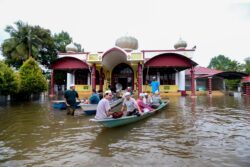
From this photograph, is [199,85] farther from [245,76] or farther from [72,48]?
[72,48]

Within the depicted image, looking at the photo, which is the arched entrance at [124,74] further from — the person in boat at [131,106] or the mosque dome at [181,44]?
the person in boat at [131,106]

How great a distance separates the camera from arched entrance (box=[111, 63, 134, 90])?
2775 cm

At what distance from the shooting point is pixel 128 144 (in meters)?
5.71

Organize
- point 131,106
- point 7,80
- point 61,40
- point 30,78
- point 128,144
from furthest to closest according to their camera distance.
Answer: point 61,40 → point 30,78 → point 7,80 → point 131,106 → point 128,144

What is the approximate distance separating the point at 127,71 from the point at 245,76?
1463 cm

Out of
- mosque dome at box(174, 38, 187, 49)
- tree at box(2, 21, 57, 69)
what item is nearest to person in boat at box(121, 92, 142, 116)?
mosque dome at box(174, 38, 187, 49)

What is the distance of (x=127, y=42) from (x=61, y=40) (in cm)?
1957

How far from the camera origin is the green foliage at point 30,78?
1861 cm

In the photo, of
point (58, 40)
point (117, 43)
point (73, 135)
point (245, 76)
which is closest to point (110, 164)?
point (73, 135)

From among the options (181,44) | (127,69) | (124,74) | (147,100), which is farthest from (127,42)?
(147,100)

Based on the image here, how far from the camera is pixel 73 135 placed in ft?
22.0

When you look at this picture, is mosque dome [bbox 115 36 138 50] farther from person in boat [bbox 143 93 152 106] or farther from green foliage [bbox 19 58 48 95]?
person in boat [bbox 143 93 152 106]

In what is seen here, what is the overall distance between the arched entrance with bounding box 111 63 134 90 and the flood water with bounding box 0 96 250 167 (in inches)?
765

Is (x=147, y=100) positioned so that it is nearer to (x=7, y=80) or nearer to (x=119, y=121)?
(x=119, y=121)
